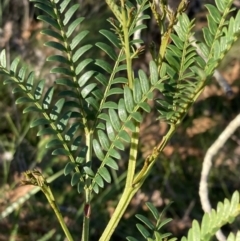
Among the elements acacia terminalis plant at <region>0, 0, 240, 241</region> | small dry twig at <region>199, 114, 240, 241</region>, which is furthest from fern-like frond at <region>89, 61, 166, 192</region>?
small dry twig at <region>199, 114, 240, 241</region>

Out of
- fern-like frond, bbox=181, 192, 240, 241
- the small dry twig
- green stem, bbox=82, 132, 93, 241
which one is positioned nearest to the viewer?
fern-like frond, bbox=181, 192, 240, 241

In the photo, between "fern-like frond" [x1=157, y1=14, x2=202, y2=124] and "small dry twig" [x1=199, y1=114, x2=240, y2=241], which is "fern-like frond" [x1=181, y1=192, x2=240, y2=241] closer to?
"fern-like frond" [x1=157, y1=14, x2=202, y2=124]

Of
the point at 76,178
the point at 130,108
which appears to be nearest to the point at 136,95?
the point at 130,108

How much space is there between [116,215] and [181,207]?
1.95m

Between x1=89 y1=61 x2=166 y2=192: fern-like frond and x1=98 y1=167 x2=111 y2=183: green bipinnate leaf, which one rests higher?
x1=89 y1=61 x2=166 y2=192: fern-like frond

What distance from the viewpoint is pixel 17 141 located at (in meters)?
2.61

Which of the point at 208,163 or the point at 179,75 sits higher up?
the point at 179,75

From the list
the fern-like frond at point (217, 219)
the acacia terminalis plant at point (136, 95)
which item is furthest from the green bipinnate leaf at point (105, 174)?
the fern-like frond at point (217, 219)

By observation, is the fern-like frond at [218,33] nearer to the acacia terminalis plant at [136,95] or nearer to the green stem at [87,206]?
the acacia terminalis plant at [136,95]

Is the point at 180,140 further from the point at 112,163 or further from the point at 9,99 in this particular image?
the point at 112,163

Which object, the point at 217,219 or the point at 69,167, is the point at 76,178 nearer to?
the point at 69,167

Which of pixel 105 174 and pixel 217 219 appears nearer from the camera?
pixel 217 219

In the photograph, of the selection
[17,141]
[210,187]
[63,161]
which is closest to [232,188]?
[210,187]

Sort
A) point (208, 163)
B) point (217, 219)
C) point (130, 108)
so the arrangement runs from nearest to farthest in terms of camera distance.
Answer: point (217, 219) → point (130, 108) → point (208, 163)
